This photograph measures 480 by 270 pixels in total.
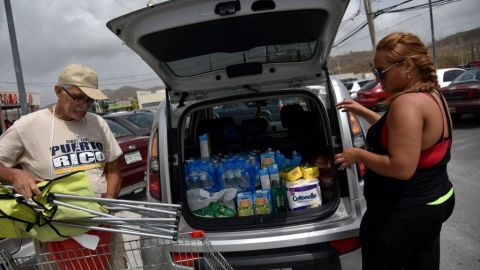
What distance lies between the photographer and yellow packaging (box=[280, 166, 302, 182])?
299 cm

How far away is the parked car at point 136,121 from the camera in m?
6.95

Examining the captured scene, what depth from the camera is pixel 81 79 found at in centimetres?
246

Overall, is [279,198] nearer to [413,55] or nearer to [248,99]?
[248,99]

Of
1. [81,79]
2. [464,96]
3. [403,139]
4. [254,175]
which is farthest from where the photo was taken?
[464,96]

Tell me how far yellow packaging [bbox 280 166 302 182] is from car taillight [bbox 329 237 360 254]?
1.84 ft

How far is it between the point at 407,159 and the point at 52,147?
6.58ft

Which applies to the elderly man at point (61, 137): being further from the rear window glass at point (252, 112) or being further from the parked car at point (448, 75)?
the parked car at point (448, 75)

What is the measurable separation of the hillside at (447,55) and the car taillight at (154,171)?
3464cm

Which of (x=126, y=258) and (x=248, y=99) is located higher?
(x=248, y=99)

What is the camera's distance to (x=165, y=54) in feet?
9.80

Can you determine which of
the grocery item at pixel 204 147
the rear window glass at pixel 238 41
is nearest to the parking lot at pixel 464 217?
the rear window glass at pixel 238 41

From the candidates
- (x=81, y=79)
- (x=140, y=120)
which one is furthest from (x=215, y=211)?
(x=140, y=120)

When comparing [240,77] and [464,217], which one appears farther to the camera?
[464,217]

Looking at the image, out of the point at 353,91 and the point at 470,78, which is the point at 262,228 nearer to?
the point at 470,78
